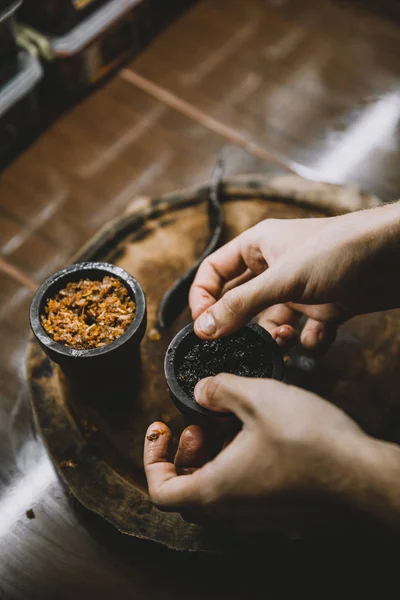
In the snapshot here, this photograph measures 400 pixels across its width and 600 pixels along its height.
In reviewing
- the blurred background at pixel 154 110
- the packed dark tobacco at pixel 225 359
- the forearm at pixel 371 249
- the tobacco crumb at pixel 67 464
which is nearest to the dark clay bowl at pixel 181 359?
the packed dark tobacco at pixel 225 359

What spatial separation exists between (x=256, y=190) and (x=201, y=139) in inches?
18.8

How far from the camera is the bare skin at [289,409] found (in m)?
1.00

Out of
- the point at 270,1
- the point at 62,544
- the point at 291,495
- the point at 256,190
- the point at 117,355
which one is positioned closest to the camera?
the point at 291,495

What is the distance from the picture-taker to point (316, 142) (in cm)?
223

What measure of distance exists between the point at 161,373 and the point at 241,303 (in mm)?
402

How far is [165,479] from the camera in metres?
1.20

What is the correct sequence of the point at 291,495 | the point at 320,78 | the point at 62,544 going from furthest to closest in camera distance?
the point at 320,78
the point at 62,544
the point at 291,495

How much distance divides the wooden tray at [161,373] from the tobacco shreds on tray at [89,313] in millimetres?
233

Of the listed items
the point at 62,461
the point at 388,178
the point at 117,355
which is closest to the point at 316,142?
the point at 388,178

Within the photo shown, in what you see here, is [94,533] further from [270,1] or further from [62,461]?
[270,1]

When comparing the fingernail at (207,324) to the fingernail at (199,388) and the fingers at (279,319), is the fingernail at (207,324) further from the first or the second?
the fingers at (279,319)

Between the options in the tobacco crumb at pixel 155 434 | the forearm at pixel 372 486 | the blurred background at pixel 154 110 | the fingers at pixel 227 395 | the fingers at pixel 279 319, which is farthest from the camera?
the blurred background at pixel 154 110

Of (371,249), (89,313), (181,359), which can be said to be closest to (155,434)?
(181,359)

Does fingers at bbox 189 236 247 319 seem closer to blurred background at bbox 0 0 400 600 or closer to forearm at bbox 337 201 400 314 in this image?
forearm at bbox 337 201 400 314
